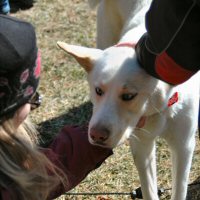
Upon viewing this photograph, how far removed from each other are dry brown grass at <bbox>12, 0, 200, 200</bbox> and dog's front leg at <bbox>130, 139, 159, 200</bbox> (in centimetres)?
23

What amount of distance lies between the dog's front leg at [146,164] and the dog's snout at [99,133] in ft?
1.56

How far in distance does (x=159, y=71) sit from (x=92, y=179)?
4.06 feet

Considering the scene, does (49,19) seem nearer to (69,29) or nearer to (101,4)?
(69,29)

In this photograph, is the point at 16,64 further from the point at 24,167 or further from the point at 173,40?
the point at 173,40

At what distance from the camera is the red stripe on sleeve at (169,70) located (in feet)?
5.43

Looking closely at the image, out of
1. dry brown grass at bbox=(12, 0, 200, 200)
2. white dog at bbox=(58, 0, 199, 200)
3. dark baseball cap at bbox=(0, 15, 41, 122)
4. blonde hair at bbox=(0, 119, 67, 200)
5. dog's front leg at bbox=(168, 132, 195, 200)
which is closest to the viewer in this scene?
dark baseball cap at bbox=(0, 15, 41, 122)

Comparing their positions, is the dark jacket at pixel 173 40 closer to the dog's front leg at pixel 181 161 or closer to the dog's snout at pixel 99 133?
the dog's snout at pixel 99 133

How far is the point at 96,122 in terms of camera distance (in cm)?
174

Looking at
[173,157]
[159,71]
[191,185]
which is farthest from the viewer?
[191,185]

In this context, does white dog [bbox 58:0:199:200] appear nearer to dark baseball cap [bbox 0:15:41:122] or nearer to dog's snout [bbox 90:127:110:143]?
dog's snout [bbox 90:127:110:143]

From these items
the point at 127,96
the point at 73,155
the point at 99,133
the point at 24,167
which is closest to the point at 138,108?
the point at 127,96

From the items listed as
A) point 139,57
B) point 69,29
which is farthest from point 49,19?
point 139,57

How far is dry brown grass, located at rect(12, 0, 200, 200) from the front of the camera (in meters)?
2.76

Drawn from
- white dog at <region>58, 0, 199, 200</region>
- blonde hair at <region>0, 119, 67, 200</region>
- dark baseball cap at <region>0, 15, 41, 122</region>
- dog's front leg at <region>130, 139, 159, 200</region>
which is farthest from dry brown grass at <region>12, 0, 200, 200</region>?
dark baseball cap at <region>0, 15, 41, 122</region>
